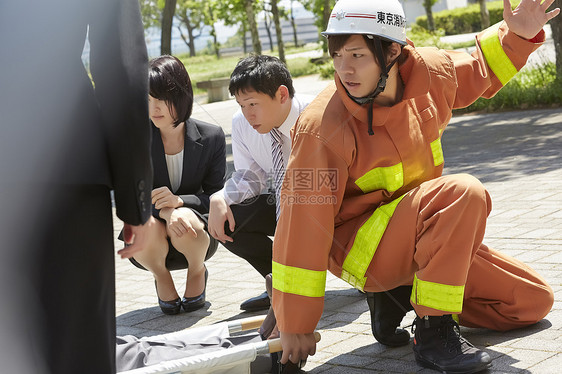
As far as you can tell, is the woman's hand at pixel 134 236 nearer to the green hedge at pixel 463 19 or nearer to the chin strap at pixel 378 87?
the chin strap at pixel 378 87

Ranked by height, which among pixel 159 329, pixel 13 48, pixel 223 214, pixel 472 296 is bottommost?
pixel 159 329

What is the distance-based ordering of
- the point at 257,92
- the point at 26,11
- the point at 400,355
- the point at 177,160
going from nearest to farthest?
the point at 26,11 → the point at 400,355 → the point at 257,92 → the point at 177,160

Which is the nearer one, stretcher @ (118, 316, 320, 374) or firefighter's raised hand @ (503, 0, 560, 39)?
stretcher @ (118, 316, 320, 374)

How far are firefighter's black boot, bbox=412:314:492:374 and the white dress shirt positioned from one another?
143 cm

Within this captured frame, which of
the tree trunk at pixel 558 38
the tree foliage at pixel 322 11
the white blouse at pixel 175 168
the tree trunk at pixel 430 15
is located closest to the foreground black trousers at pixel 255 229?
the white blouse at pixel 175 168

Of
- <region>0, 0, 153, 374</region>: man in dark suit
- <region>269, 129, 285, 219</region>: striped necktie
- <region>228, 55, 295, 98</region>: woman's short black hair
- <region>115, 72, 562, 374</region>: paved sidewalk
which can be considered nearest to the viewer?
<region>0, 0, 153, 374</region>: man in dark suit

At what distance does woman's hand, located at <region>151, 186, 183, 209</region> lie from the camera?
4387 millimetres

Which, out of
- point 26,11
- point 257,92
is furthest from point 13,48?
point 257,92

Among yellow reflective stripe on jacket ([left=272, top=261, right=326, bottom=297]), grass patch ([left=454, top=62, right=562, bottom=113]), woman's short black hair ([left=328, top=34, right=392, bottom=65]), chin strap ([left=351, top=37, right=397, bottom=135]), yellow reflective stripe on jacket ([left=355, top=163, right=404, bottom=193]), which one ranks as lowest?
grass patch ([left=454, top=62, right=562, bottom=113])

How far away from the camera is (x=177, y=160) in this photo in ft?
15.4

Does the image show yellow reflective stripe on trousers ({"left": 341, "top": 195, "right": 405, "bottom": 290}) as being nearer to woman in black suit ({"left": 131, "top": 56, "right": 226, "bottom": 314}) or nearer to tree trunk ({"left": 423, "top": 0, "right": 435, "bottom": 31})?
woman in black suit ({"left": 131, "top": 56, "right": 226, "bottom": 314})

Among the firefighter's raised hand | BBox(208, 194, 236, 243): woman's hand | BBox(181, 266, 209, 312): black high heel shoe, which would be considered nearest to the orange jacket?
the firefighter's raised hand

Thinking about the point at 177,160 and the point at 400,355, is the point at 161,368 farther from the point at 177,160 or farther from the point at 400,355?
the point at 177,160

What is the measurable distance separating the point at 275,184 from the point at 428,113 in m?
1.20
